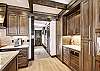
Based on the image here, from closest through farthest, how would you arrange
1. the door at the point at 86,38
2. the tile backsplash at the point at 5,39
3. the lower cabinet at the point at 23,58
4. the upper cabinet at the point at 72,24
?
the door at the point at 86,38 → the upper cabinet at the point at 72,24 → the lower cabinet at the point at 23,58 → the tile backsplash at the point at 5,39

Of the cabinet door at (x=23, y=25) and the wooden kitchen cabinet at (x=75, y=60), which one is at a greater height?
the cabinet door at (x=23, y=25)

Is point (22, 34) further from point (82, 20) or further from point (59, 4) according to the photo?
point (82, 20)

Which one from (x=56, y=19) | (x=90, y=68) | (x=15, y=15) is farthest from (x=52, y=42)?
(x=90, y=68)

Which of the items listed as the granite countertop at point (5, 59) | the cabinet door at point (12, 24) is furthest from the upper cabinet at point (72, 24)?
the granite countertop at point (5, 59)

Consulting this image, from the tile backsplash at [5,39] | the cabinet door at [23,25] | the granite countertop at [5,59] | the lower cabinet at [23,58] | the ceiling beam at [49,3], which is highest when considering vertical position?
the ceiling beam at [49,3]

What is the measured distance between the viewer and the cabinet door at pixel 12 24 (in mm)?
4684

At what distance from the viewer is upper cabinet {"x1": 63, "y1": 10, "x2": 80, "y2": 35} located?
14.4 feet

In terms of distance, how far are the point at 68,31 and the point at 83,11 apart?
2.35 meters

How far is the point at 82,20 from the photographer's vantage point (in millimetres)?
3100

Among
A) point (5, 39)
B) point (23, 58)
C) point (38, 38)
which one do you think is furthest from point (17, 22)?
point (38, 38)

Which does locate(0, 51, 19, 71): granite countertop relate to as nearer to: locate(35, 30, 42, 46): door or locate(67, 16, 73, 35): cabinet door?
locate(67, 16, 73, 35): cabinet door

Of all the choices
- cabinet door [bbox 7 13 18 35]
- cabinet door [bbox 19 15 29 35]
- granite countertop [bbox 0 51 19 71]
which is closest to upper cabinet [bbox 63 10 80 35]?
cabinet door [bbox 19 15 29 35]

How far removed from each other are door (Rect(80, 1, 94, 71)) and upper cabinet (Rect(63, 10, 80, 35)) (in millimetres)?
1317

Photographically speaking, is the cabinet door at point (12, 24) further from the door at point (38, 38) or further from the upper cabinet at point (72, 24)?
the door at point (38, 38)
